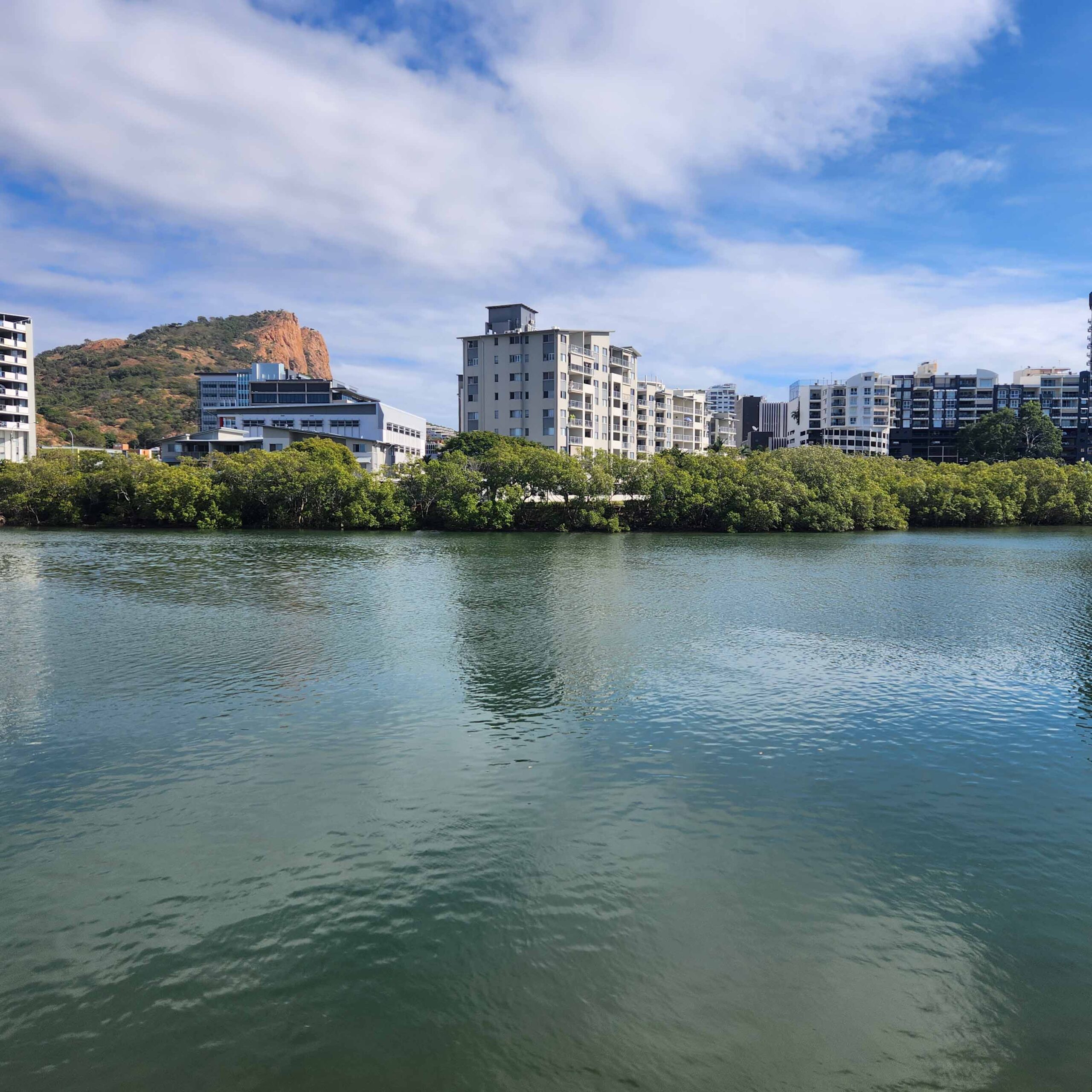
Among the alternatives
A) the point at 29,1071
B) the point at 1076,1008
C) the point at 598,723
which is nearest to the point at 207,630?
the point at 598,723

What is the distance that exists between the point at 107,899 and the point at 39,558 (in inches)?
2035

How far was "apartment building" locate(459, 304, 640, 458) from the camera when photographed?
121 m

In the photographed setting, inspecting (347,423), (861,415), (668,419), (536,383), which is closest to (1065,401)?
(861,415)

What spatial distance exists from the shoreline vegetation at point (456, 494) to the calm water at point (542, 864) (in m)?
56.0

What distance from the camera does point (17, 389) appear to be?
384 feet

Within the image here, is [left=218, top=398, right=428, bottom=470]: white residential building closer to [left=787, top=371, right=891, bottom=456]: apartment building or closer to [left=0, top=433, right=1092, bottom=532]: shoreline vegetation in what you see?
[left=0, top=433, right=1092, bottom=532]: shoreline vegetation

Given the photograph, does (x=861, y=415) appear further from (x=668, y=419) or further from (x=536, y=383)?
(x=536, y=383)

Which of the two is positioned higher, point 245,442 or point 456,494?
point 245,442

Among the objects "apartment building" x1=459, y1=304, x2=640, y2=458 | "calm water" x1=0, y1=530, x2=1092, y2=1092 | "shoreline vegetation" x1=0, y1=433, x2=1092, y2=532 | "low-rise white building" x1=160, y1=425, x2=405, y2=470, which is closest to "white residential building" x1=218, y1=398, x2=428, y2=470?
"low-rise white building" x1=160, y1=425, x2=405, y2=470

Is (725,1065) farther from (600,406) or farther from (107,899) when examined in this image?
(600,406)

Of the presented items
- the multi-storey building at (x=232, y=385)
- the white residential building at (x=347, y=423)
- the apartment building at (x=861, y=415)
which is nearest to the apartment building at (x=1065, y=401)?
the apartment building at (x=861, y=415)

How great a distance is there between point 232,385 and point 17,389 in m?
81.4

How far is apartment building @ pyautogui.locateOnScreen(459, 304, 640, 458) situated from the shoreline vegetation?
29028mm

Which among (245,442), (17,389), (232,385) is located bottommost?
(245,442)
